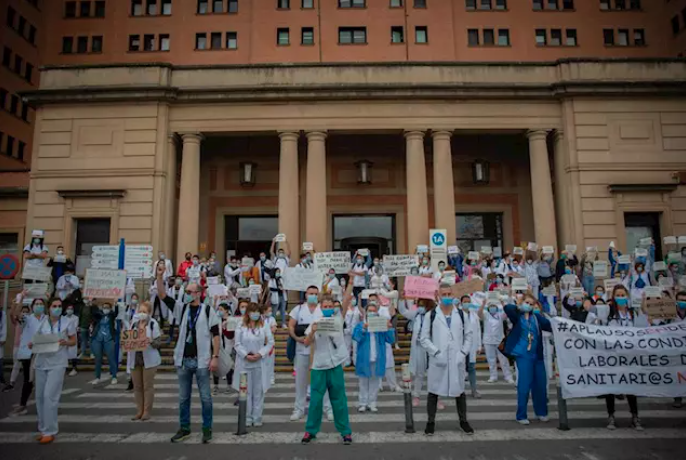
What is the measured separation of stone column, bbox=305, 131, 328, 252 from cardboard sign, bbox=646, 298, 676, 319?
1226 cm

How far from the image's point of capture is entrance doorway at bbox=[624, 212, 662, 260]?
2078 cm

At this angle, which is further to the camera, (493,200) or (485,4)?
(485,4)

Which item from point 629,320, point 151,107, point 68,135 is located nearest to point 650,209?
point 629,320

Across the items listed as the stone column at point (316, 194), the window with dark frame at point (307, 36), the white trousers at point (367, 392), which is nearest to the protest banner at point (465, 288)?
the white trousers at point (367, 392)

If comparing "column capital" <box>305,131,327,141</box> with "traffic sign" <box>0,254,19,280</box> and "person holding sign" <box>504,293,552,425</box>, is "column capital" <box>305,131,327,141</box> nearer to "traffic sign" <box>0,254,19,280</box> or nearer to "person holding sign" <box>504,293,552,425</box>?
"traffic sign" <box>0,254,19,280</box>

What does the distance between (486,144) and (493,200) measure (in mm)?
2868

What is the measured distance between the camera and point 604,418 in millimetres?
8172

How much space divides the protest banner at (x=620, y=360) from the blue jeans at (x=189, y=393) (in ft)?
18.1

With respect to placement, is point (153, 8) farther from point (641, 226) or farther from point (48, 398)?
point (641, 226)

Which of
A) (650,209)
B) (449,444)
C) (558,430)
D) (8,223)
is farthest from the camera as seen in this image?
(8,223)

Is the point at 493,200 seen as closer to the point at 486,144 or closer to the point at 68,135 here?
the point at 486,144

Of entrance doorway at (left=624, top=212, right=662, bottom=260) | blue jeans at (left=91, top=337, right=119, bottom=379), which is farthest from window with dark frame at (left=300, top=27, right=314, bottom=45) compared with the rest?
blue jeans at (left=91, top=337, right=119, bottom=379)

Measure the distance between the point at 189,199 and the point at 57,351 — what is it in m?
13.5

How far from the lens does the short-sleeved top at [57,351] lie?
782cm
